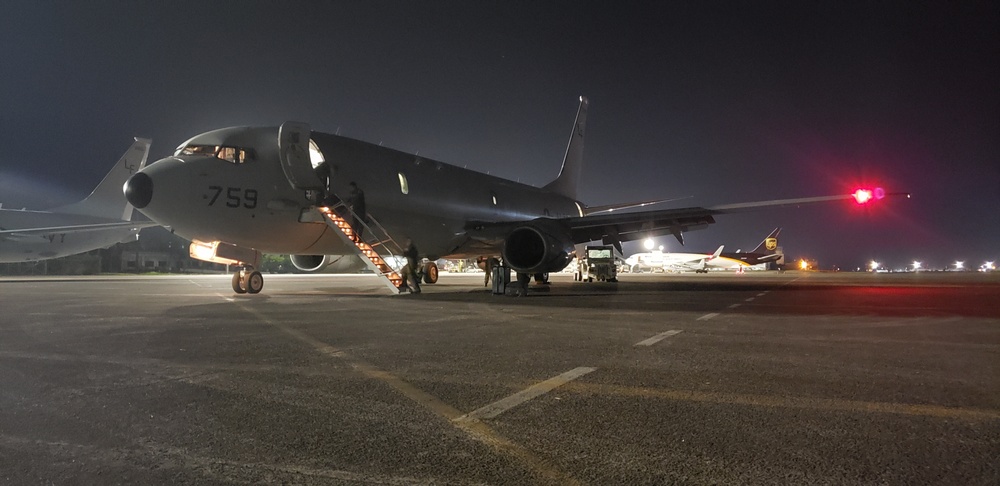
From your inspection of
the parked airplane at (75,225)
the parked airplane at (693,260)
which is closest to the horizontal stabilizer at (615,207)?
the parked airplane at (75,225)

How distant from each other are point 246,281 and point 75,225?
26.7 meters

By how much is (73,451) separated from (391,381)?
1937 mm

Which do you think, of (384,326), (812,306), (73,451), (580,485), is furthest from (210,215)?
(812,306)

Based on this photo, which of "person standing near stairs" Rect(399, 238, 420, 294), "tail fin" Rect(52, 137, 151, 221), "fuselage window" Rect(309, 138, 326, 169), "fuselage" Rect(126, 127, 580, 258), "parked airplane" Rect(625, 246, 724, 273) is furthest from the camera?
"parked airplane" Rect(625, 246, 724, 273)

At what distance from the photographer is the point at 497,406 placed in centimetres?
345

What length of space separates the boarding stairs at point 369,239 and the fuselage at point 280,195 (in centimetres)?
28

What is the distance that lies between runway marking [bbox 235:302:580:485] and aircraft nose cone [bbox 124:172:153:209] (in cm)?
813

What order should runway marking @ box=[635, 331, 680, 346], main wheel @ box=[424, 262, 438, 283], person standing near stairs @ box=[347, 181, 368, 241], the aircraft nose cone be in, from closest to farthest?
runway marking @ box=[635, 331, 680, 346], the aircraft nose cone, person standing near stairs @ box=[347, 181, 368, 241], main wheel @ box=[424, 262, 438, 283]

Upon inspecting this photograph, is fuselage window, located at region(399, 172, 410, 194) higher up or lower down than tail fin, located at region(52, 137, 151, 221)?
lower down

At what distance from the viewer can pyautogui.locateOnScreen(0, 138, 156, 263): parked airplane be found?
99.2 feet

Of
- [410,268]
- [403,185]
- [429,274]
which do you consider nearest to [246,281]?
[410,268]

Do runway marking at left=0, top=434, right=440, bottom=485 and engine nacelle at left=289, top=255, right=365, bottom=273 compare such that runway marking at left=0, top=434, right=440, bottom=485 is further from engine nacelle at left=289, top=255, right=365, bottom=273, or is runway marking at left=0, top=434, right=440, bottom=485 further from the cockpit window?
engine nacelle at left=289, top=255, right=365, bottom=273

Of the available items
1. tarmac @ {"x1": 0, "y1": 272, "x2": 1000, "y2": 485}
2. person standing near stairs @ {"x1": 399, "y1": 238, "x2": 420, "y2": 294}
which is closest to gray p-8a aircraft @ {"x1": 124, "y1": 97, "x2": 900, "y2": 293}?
person standing near stairs @ {"x1": 399, "y1": 238, "x2": 420, "y2": 294}

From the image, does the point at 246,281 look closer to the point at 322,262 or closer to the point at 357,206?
the point at 322,262
